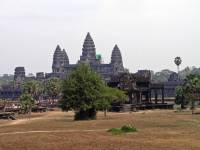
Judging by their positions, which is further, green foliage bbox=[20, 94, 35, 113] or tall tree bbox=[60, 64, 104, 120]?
green foliage bbox=[20, 94, 35, 113]

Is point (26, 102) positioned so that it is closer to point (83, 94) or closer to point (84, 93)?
point (83, 94)

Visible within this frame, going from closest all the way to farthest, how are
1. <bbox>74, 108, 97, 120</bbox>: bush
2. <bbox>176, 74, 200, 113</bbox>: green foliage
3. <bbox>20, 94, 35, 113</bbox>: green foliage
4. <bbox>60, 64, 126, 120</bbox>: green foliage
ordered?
<bbox>60, 64, 126, 120</bbox>: green foliage, <bbox>74, 108, 97, 120</bbox>: bush, <bbox>176, 74, 200, 113</bbox>: green foliage, <bbox>20, 94, 35, 113</bbox>: green foliage

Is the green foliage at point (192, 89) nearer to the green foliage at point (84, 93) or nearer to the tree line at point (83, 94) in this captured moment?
the tree line at point (83, 94)

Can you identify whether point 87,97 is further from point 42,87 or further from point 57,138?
point 42,87

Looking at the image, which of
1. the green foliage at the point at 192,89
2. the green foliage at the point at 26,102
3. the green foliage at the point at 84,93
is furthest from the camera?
the green foliage at the point at 26,102

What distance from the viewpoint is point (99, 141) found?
148 feet

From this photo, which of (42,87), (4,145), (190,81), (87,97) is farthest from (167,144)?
(42,87)

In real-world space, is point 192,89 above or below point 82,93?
above

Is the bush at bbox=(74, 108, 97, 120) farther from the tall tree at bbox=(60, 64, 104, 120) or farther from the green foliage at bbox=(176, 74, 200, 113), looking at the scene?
the green foliage at bbox=(176, 74, 200, 113)

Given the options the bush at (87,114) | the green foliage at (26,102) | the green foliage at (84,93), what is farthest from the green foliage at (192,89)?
the green foliage at (26,102)

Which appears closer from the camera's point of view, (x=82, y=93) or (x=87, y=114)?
(x=82, y=93)

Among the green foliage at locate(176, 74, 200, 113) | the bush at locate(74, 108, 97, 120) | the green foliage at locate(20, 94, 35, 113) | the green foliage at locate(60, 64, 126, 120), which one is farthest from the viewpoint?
the green foliage at locate(20, 94, 35, 113)

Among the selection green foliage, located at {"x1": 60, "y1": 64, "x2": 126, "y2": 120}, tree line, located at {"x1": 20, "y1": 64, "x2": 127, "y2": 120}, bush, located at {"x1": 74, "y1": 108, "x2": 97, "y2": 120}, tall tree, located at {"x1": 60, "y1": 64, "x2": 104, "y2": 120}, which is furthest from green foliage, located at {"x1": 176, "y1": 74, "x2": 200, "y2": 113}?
tall tree, located at {"x1": 60, "y1": 64, "x2": 104, "y2": 120}

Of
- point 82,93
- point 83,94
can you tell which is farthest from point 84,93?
point 82,93
